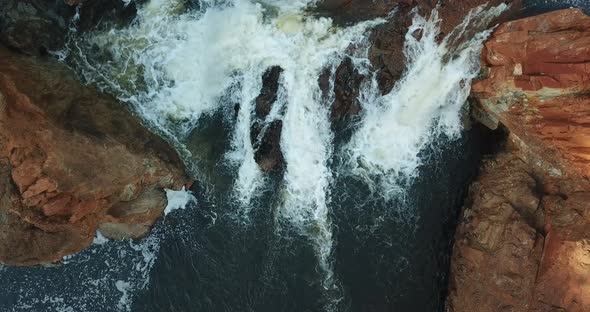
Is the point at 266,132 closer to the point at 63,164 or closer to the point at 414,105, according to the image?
the point at 414,105

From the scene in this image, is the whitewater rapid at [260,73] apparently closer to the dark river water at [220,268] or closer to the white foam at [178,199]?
the dark river water at [220,268]

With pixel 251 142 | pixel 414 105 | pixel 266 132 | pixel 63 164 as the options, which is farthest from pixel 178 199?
pixel 414 105

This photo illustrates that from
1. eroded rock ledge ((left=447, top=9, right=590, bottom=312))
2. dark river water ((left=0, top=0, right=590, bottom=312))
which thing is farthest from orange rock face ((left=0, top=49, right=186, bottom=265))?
eroded rock ledge ((left=447, top=9, right=590, bottom=312))

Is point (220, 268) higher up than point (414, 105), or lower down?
lower down

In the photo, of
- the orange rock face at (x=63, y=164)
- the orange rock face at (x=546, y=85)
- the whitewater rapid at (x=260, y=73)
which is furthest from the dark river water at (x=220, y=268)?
the orange rock face at (x=546, y=85)

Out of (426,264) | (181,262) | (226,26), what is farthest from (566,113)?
(181,262)

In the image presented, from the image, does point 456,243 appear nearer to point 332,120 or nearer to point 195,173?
point 332,120
